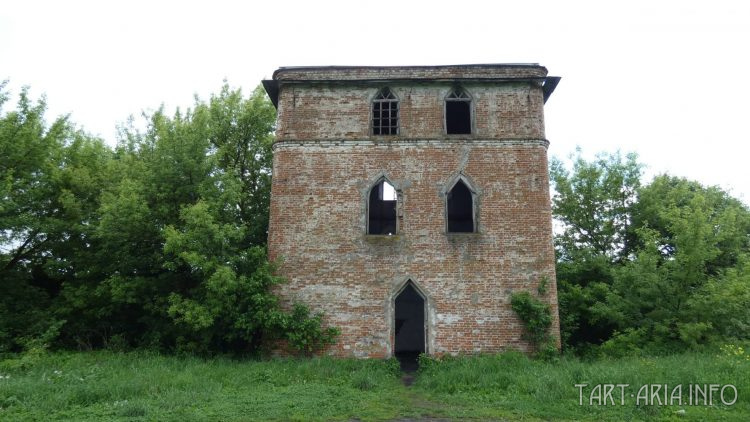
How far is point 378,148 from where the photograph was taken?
1404cm

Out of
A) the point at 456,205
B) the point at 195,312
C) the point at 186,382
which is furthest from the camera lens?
the point at 456,205

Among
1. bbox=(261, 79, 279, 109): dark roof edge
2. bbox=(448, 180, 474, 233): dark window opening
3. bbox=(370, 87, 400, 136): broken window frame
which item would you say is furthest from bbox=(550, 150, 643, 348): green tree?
bbox=(261, 79, 279, 109): dark roof edge

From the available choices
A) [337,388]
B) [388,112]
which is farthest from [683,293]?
[388,112]

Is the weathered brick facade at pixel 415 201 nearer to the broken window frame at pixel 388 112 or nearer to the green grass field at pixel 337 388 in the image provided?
the broken window frame at pixel 388 112

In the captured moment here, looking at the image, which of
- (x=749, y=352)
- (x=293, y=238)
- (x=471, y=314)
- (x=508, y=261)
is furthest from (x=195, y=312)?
(x=749, y=352)

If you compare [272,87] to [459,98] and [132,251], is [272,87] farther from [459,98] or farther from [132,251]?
[132,251]

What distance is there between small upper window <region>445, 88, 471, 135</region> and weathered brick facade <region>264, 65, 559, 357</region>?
0.19 metres

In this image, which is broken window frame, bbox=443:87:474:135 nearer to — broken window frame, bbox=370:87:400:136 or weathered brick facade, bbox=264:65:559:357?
weathered brick facade, bbox=264:65:559:357

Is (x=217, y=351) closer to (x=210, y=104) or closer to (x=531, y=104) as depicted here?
(x=210, y=104)

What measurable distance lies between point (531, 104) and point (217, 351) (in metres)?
11.1

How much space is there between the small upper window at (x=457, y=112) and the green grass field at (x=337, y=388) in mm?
6873

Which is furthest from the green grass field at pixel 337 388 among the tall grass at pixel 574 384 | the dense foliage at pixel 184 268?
the dense foliage at pixel 184 268

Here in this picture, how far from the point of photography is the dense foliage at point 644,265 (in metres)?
11.8

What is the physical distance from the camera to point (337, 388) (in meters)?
9.70
